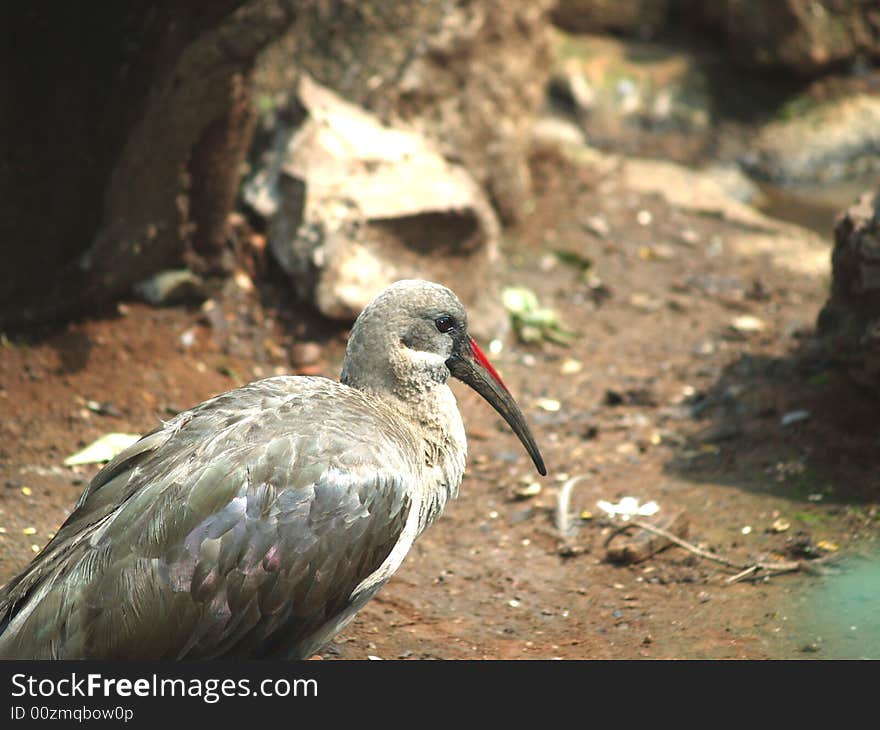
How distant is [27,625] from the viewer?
12.7ft

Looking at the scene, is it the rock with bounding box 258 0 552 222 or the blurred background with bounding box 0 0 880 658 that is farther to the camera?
the rock with bounding box 258 0 552 222

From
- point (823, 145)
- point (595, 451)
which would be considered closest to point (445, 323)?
point (595, 451)

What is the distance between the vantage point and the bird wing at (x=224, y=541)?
387cm

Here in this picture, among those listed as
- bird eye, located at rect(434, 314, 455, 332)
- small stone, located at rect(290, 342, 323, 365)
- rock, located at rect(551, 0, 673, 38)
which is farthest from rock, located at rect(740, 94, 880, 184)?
bird eye, located at rect(434, 314, 455, 332)

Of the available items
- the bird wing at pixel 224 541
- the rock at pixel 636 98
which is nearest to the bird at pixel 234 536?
the bird wing at pixel 224 541

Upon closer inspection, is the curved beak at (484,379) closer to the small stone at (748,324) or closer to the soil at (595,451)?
the soil at (595,451)

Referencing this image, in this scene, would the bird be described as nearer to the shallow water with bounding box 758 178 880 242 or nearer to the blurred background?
the blurred background

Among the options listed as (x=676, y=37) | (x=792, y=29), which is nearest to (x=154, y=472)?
(x=792, y=29)

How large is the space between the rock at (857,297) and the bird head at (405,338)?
2.14m

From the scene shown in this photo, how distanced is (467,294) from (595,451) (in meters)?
1.65

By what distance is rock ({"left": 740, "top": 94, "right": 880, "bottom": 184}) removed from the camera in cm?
1105

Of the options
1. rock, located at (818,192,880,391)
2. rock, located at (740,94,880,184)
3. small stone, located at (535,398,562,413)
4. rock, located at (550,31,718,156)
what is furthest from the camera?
rock, located at (550,31,718,156)

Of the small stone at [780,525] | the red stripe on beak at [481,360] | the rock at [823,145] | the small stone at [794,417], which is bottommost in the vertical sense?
the small stone at [780,525]

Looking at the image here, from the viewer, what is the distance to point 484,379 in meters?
5.08
